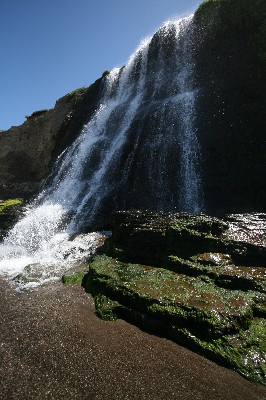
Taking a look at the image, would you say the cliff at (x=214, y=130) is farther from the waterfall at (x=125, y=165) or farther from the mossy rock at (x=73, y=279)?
the mossy rock at (x=73, y=279)

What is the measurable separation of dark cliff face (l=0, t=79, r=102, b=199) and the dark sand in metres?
25.7

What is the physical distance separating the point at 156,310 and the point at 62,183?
17.5 m

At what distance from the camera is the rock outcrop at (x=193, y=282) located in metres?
5.54

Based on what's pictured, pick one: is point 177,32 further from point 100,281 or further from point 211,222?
point 100,281

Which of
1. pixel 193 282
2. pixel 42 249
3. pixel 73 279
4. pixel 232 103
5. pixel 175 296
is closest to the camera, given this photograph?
pixel 175 296

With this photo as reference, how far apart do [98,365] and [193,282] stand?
3166mm

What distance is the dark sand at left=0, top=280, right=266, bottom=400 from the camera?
14.1 ft

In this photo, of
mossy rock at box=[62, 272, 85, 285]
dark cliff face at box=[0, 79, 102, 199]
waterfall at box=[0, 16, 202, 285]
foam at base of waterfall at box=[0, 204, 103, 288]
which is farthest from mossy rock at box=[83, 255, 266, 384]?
dark cliff face at box=[0, 79, 102, 199]

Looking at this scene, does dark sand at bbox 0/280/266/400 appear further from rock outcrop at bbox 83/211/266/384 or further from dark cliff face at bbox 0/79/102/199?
dark cliff face at bbox 0/79/102/199

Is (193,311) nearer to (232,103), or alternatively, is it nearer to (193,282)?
(193,282)

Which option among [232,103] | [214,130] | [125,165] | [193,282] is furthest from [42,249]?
[232,103]

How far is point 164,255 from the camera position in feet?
29.6

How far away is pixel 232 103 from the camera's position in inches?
661

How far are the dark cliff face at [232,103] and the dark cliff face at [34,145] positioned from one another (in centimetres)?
1324
